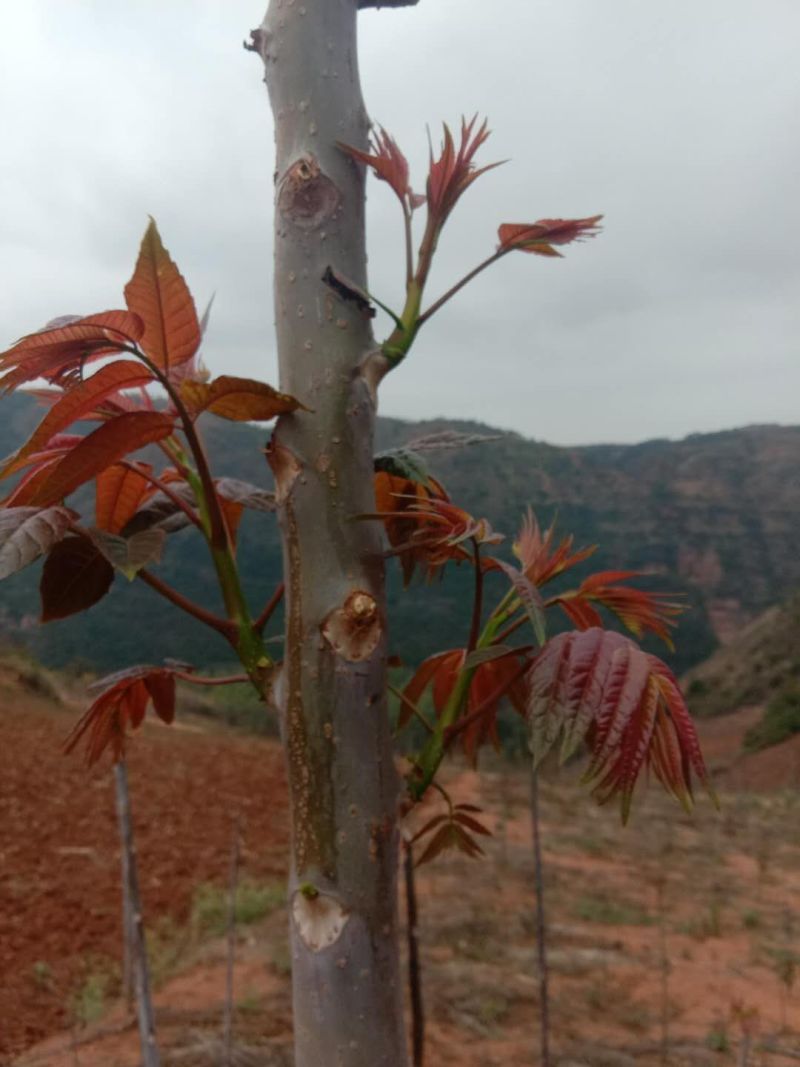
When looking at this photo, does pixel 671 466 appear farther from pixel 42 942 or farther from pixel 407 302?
pixel 407 302

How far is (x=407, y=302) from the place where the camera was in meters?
0.55

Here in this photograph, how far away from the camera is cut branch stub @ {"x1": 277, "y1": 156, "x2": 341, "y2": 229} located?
1.85 ft

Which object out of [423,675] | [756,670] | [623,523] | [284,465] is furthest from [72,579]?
[623,523]

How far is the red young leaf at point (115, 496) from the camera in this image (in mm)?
615

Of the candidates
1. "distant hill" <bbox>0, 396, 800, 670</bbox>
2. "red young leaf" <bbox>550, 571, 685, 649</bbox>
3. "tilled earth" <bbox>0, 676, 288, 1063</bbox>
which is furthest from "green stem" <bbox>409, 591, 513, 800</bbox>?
"distant hill" <bbox>0, 396, 800, 670</bbox>

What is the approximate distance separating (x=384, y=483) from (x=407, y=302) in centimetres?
16

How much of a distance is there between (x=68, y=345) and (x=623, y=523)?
25962 mm

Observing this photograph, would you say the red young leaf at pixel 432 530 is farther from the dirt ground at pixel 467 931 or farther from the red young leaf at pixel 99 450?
the dirt ground at pixel 467 931

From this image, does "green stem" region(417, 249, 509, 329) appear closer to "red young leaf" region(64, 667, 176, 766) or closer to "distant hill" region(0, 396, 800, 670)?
"red young leaf" region(64, 667, 176, 766)

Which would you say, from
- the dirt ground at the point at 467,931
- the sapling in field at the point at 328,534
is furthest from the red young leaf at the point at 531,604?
the dirt ground at the point at 467,931

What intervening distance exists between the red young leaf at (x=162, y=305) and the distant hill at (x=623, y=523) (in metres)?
13.9

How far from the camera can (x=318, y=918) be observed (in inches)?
18.3

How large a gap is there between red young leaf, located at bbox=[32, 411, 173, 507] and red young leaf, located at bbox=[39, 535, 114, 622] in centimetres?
8

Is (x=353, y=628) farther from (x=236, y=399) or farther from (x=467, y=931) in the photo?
(x=467, y=931)
